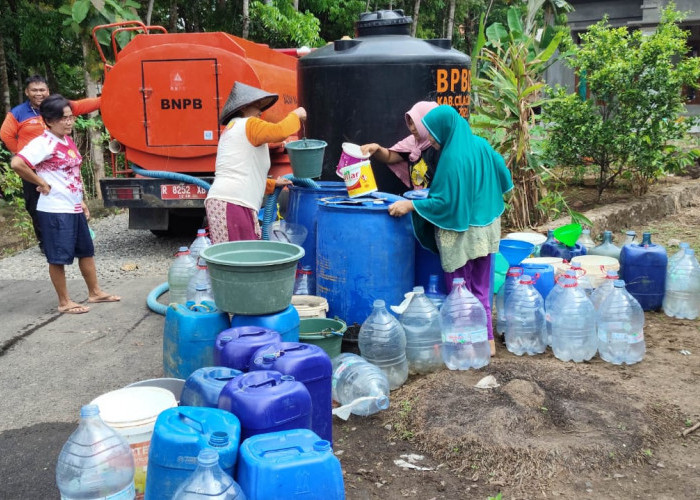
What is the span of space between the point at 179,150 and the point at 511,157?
12.5 feet

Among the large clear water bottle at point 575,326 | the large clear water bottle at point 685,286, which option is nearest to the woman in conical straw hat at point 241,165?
the large clear water bottle at point 575,326

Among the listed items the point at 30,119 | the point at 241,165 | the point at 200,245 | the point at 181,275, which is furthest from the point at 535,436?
the point at 30,119

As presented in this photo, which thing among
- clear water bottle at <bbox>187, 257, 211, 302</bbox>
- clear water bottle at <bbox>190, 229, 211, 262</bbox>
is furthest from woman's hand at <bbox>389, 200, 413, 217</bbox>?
clear water bottle at <bbox>190, 229, 211, 262</bbox>

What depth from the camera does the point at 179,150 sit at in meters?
7.71

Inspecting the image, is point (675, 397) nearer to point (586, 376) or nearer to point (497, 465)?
point (586, 376)

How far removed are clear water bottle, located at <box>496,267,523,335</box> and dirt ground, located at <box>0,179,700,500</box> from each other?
647 mm

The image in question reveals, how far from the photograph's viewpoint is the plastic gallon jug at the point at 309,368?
322 centimetres

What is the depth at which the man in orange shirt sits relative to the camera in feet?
22.8

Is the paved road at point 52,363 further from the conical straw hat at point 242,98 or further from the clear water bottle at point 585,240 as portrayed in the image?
the clear water bottle at point 585,240

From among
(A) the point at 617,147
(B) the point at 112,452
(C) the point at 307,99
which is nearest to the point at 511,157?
(A) the point at 617,147

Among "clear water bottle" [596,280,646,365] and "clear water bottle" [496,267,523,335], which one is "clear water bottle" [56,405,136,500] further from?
"clear water bottle" [596,280,646,365]

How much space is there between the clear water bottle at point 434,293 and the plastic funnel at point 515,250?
1.17 m

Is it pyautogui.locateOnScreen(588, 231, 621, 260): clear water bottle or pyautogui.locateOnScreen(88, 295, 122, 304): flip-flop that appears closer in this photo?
pyautogui.locateOnScreen(588, 231, 621, 260): clear water bottle

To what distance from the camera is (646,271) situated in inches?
219
